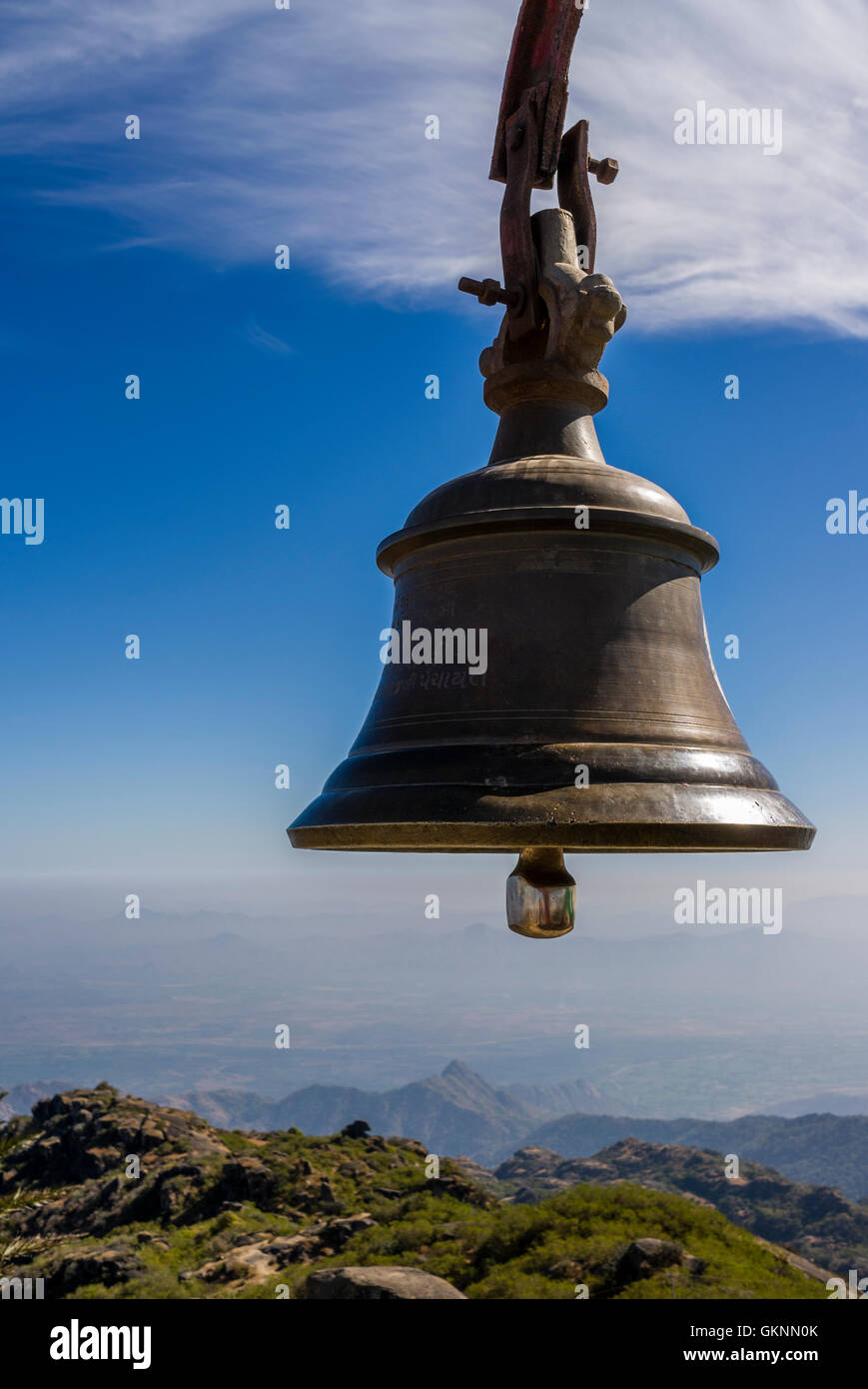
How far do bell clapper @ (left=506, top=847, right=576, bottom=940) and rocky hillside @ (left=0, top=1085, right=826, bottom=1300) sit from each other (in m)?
11.4

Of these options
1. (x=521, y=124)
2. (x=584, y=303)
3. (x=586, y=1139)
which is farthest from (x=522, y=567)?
(x=586, y=1139)

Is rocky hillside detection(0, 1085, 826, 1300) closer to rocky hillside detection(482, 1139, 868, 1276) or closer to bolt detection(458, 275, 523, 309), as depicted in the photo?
rocky hillside detection(482, 1139, 868, 1276)

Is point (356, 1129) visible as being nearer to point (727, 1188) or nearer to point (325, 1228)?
point (325, 1228)

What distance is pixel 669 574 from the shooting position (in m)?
3.02

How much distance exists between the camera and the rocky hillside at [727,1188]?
114ft

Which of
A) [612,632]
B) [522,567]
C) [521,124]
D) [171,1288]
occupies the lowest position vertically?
[171,1288]

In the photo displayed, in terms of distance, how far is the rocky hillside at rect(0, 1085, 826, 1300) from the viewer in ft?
50.9

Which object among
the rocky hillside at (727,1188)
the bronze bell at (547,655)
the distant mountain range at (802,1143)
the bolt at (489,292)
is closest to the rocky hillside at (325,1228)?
the rocky hillside at (727,1188)

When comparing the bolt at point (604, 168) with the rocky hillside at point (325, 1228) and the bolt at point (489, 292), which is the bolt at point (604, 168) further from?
the rocky hillside at point (325, 1228)

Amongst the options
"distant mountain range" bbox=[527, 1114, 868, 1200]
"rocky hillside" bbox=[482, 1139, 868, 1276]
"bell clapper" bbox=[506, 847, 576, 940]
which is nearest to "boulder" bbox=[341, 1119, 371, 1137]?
"rocky hillside" bbox=[482, 1139, 868, 1276]

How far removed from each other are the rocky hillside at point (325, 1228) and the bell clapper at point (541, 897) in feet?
37.5

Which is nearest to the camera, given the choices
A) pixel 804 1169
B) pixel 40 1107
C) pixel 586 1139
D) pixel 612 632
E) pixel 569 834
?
pixel 569 834
